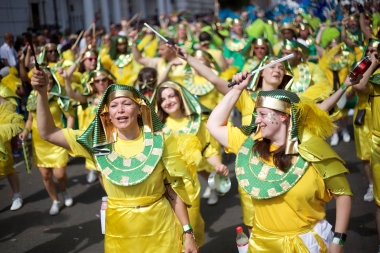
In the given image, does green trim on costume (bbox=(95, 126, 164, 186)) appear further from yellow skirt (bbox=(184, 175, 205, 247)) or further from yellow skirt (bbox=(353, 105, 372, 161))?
yellow skirt (bbox=(353, 105, 372, 161))

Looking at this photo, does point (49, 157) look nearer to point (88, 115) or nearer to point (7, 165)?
point (7, 165)

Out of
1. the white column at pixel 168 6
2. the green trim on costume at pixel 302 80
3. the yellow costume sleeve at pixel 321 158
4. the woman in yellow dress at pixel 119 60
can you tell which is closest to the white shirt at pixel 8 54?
the woman in yellow dress at pixel 119 60

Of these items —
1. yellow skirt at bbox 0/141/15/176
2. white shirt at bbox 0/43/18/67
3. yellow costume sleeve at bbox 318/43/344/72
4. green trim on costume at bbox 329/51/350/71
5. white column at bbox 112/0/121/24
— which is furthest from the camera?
white column at bbox 112/0/121/24

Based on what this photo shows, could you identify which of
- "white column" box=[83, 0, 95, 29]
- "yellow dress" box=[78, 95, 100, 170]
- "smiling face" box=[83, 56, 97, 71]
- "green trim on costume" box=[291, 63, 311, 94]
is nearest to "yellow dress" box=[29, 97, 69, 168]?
"yellow dress" box=[78, 95, 100, 170]

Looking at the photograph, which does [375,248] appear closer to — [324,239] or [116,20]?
[324,239]

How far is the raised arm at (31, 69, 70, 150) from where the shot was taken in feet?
11.7

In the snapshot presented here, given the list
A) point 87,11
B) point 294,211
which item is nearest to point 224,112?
point 294,211

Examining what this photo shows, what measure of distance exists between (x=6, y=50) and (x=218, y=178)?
30.4 ft

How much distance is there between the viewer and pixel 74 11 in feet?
72.9

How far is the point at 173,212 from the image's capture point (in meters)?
4.07

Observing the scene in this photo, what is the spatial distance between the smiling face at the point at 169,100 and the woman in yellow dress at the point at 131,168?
5.64 ft

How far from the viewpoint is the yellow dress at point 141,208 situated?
3824 mm

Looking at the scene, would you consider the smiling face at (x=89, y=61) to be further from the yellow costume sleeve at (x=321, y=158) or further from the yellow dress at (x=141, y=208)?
the yellow costume sleeve at (x=321, y=158)

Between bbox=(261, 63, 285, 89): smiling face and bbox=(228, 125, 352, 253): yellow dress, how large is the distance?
1784 millimetres
